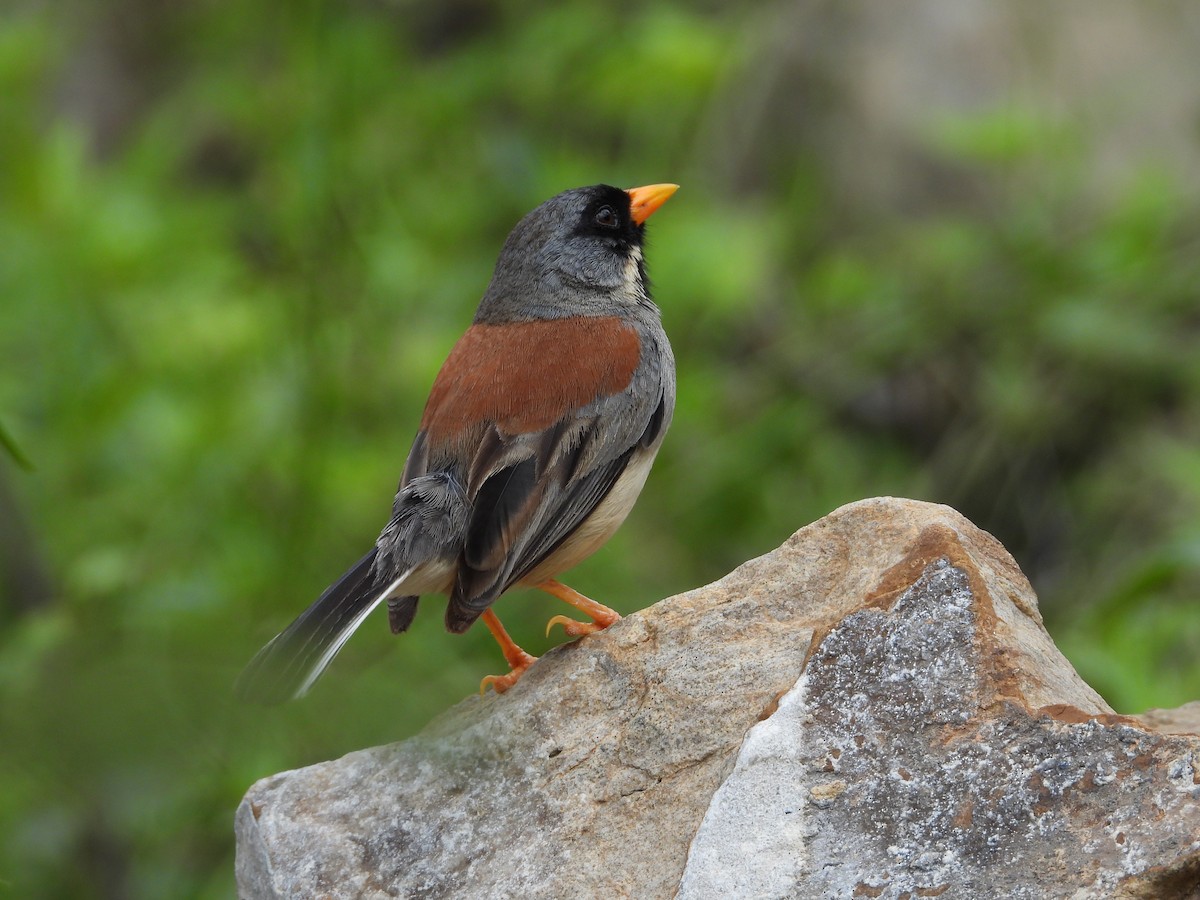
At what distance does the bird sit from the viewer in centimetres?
359

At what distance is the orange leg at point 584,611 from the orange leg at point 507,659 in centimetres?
11

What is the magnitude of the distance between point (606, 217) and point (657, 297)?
2.49m

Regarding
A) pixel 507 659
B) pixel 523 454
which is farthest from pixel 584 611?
pixel 523 454

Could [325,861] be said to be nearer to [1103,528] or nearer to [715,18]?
[1103,528]

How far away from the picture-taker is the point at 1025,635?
2.90 metres

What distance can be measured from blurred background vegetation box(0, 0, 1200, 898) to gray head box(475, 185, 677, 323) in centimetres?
62

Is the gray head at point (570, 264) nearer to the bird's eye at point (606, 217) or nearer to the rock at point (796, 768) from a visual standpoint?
the bird's eye at point (606, 217)

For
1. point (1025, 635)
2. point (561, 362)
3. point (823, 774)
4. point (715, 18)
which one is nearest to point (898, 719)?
point (823, 774)

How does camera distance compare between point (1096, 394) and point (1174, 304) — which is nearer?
point (1174, 304)

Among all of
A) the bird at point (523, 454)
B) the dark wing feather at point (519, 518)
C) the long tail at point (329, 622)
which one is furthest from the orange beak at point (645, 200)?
the long tail at point (329, 622)

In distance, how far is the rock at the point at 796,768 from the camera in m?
2.39

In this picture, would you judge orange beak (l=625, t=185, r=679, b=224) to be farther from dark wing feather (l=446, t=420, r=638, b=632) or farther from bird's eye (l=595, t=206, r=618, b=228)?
dark wing feather (l=446, t=420, r=638, b=632)

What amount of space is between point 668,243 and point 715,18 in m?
3.68

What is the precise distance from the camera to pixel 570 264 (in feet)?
15.1
